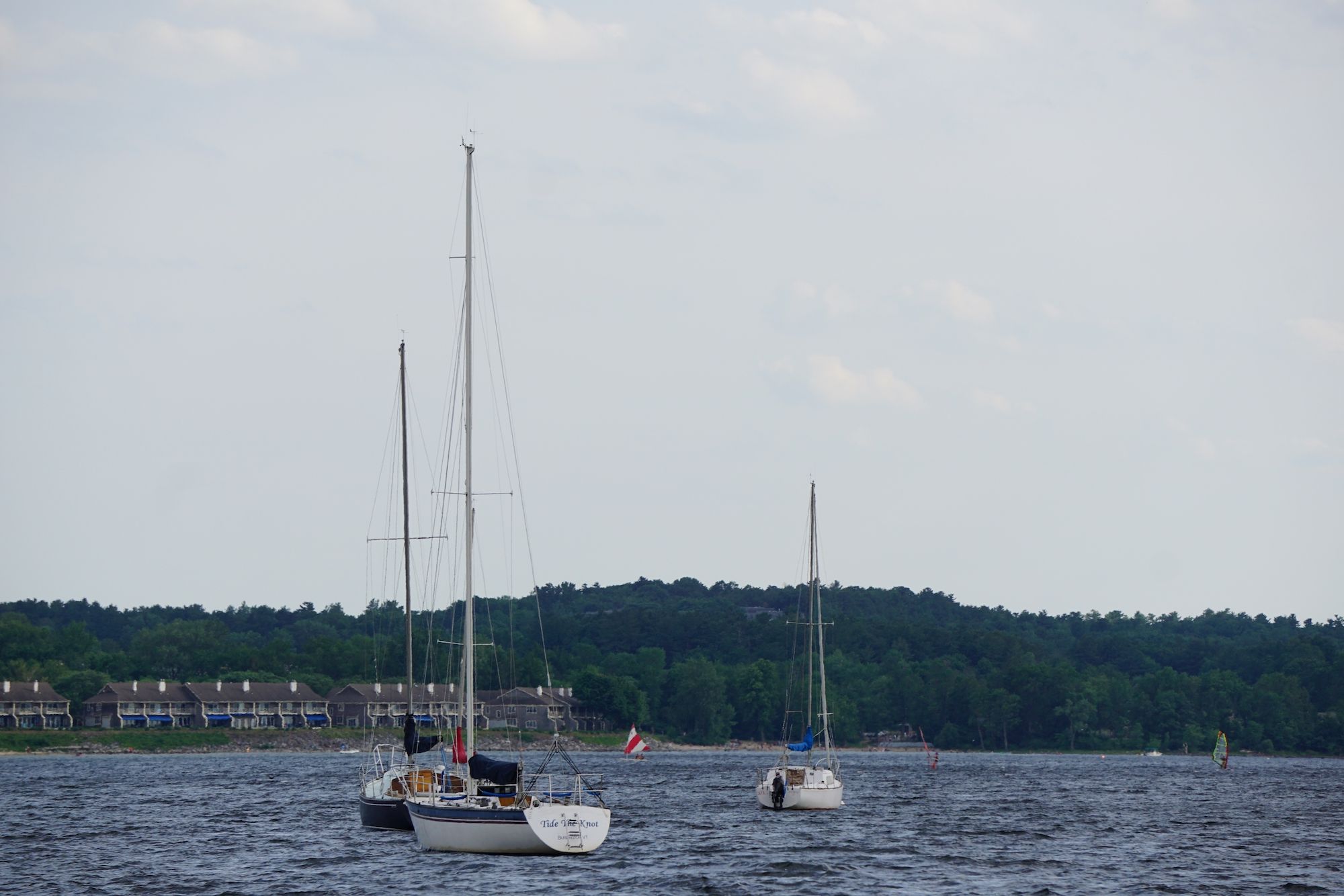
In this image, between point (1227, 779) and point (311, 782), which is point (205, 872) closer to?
point (311, 782)

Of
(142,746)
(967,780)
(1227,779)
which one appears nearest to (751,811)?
(967,780)

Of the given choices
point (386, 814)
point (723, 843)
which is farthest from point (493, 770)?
point (723, 843)

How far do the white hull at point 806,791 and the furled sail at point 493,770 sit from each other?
32251mm

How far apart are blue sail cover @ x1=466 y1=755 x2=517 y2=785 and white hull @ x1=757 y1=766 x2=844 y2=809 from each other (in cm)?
3226

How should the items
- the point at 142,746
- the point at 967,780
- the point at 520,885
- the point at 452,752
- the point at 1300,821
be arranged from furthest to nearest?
1. the point at 142,746
2. the point at 967,780
3. the point at 1300,821
4. the point at 452,752
5. the point at 520,885

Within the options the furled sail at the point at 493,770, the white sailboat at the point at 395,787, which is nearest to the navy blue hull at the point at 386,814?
the white sailboat at the point at 395,787

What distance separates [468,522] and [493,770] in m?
9.05

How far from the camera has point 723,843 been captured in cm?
6419

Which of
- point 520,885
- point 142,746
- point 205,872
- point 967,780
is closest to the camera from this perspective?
point 520,885

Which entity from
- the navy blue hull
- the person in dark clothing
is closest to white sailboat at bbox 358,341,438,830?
the navy blue hull

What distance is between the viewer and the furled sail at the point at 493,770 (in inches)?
1977

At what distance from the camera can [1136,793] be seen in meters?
112

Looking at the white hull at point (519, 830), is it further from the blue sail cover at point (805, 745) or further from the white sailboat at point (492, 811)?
the blue sail cover at point (805, 745)

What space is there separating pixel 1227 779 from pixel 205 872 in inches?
4381
